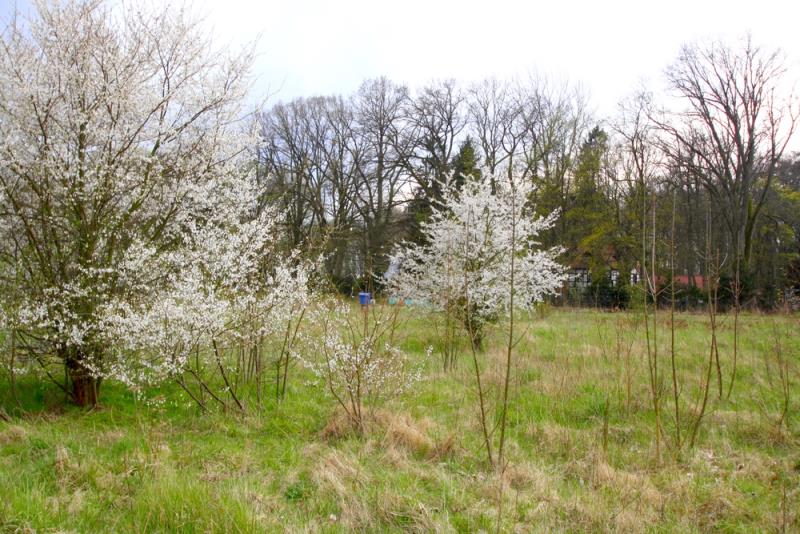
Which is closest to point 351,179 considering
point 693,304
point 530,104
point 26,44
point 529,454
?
point 530,104

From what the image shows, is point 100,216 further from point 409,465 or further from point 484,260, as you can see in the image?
point 484,260

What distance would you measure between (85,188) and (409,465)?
4.10 metres

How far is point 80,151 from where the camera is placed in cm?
523

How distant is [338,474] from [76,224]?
3787 mm

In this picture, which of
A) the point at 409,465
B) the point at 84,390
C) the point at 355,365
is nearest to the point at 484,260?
the point at 355,365

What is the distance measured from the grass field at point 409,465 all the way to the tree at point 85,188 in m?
0.89

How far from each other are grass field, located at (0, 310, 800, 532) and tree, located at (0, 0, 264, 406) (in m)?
0.89

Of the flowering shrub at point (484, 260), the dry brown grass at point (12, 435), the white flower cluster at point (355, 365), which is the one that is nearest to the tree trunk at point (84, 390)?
the dry brown grass at point (12, 435)

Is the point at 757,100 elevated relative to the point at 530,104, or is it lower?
lower

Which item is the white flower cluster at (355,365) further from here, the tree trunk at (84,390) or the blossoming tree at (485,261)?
the blossoming tree at (485,261)

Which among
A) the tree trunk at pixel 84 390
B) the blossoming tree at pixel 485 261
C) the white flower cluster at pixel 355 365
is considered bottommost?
the tree trunk at pixel 84 390

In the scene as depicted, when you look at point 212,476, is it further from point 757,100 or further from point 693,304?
point 757,100

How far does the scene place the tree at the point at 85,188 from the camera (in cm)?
507

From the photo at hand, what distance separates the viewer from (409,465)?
3867 millimetres
